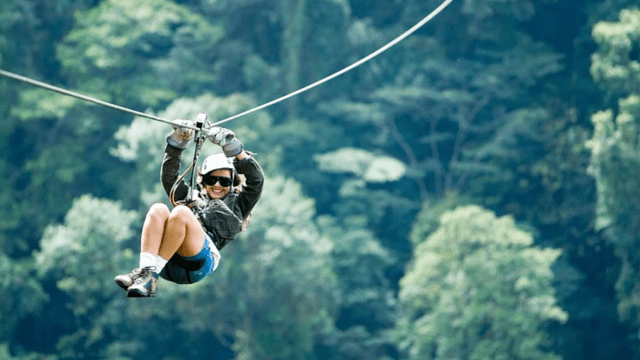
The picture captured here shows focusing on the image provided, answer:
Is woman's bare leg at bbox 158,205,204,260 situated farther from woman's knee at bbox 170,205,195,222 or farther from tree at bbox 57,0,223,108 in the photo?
tree at bbox 57,0,223,108

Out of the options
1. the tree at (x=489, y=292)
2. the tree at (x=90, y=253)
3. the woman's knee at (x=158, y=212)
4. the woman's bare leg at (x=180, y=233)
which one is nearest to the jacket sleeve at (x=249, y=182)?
the woman's bare leg at (x=180, y=233)

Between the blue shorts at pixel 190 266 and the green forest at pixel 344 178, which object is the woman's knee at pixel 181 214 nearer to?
the blue shorts at pixel 190 266

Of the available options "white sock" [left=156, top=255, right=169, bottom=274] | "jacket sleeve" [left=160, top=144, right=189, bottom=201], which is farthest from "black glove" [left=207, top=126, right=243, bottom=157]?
"white sock" [left=156, top=255, right=169, bottom=274]

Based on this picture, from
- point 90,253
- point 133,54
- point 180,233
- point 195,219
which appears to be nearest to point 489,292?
point 90,253

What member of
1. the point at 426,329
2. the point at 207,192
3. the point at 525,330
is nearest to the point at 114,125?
the point at 426,329

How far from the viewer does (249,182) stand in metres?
5.32

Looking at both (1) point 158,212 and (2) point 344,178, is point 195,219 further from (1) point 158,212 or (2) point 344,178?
(2) point 344,178

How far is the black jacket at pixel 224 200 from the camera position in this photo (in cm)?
518

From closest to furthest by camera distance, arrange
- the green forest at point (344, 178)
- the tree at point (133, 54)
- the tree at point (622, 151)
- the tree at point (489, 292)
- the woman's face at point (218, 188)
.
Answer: the woman's face at point (218, 188), the tree at point (489, 292), the tree at point (622, 151), the green forest at point (344, 178), the tree at point (133, 54)

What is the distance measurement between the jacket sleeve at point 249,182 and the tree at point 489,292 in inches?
510

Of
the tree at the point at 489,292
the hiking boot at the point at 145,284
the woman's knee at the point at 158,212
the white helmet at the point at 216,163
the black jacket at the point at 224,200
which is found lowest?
the hiking boot at the point at 145,284

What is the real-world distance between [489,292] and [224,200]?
1314 cm

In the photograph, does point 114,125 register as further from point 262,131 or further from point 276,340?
point 276,340

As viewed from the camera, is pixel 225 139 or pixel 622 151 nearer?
pixel 225 139
